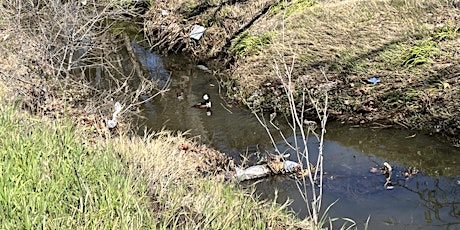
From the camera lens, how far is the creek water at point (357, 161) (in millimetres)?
4680

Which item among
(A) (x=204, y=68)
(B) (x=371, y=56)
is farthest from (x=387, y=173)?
(A) (x=204, y=68)

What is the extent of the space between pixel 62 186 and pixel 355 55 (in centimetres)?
498

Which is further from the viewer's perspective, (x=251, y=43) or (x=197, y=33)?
(x=197, y=33)

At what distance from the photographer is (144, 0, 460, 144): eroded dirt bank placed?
627 centimetres

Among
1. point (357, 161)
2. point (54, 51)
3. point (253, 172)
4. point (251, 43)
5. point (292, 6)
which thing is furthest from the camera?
point (292, 6)

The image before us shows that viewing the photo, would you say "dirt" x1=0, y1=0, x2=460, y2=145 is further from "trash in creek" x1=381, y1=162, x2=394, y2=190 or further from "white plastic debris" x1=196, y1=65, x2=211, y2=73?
"trash in creek" x1=381, y1=162, x2=394, y2=190

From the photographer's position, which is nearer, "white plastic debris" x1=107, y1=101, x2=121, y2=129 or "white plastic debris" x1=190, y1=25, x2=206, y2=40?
"white plastic debris" x1=107, y1=101, x2=121, y2=129

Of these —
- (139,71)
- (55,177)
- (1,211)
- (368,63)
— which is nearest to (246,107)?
(368,63)

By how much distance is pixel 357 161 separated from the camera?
5570 millimetres

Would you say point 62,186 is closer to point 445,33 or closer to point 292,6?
point 445,33

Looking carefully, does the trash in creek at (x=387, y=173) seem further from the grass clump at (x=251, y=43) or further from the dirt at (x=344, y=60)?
the grass clump at (x=251, y=43)

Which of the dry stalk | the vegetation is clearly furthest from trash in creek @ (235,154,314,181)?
the dry stalk

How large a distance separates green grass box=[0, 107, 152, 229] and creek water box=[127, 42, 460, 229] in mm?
2076

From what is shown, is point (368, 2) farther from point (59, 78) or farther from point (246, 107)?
point (59, 78)
